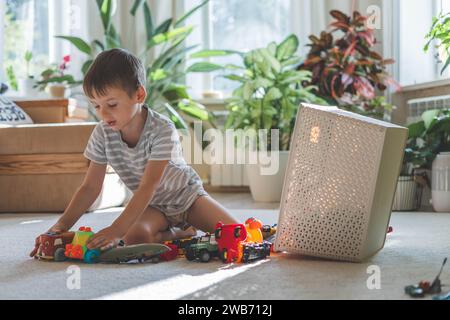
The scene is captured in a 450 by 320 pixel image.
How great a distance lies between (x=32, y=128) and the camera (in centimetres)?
334

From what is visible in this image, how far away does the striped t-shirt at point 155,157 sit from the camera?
1882 millimetres

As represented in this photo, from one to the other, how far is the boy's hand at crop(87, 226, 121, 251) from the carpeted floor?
50 millimetres

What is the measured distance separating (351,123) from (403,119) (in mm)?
2588

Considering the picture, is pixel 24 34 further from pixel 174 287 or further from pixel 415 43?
pixel 174 287

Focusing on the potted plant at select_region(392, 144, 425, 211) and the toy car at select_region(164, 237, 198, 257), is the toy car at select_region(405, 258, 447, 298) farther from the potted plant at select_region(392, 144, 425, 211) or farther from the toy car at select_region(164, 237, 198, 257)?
the potted plant at select_region(392, 144, 425, 211)

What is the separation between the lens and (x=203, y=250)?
168 cm

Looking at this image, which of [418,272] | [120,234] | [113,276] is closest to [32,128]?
[120,234]

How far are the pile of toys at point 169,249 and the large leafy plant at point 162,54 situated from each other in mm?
2419

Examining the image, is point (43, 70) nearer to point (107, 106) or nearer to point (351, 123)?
point (107, 106)

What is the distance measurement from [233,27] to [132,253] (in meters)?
3.28

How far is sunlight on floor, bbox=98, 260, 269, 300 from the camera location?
1.26m

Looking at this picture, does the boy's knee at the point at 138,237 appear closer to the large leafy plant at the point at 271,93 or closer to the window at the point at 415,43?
the large leafy plant at the point at 271,93

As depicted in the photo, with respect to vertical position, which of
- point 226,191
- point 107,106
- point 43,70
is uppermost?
point 43,70
